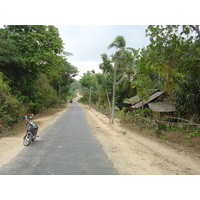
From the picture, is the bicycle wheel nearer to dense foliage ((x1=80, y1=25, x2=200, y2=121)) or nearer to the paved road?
the paved road

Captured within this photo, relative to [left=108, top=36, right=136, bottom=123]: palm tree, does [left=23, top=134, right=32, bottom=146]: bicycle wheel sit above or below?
below

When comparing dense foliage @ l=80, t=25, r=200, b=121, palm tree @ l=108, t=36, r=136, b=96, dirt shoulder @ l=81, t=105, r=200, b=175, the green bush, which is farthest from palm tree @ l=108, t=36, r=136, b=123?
dirt shoulder @ l=81, t=105, r=200, b=175

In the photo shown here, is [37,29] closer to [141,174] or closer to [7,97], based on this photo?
[7,97]

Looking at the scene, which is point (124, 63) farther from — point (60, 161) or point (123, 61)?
point (60, 161)


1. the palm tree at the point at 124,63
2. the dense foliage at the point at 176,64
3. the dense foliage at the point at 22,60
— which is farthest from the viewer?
the palm tree at the point at 124,63

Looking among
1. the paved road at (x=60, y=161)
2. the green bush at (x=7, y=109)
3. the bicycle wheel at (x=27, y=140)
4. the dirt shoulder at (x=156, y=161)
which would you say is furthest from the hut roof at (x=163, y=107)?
the green bush at (x=7, y=109)

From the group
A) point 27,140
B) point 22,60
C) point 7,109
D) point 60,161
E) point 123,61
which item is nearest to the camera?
point 60,161

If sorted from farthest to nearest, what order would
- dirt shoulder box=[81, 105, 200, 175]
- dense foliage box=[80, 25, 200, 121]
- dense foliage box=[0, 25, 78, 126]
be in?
dense foliage box=[0, 25, 78, 126]
dense foliage box=[80, 25, 200, 121]
dirt shoulder box=[81, 105, 200, 175]

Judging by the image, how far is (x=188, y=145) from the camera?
27.0ft

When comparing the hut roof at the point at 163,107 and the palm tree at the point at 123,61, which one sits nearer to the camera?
the hut roof at the point at 163,107

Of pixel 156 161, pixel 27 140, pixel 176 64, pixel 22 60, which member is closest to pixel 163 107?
pixel 176 64

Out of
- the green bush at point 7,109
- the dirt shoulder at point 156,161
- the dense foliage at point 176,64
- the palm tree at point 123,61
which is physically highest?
the palm tree at point 123,61

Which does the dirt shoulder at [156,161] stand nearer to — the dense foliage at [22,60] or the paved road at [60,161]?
the paved road at [60,161]

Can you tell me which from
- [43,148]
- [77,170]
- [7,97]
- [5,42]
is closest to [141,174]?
[77,170]
